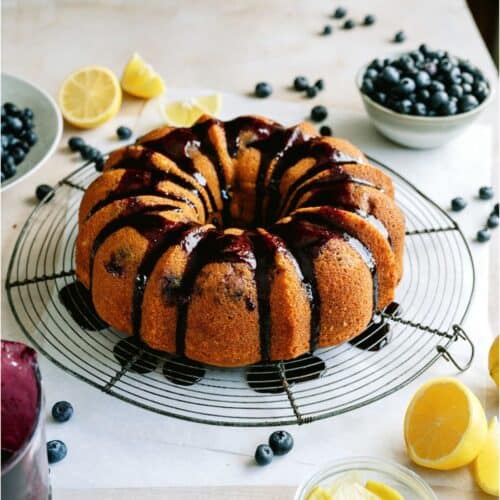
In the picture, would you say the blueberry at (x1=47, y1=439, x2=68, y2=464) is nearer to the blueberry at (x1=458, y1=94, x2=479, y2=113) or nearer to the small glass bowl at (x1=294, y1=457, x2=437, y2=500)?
the small glass bowl at (x1=294, y1=457, x2=437, y2=500)

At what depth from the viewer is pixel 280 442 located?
188 centimetres

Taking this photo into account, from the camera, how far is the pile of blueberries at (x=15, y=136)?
263 centimetres

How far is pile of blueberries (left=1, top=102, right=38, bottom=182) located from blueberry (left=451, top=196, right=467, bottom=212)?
131 cm

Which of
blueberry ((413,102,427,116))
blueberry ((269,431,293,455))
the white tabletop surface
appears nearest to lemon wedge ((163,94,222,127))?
the white tabletop surface

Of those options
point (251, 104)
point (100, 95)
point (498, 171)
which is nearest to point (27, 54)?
point (100, 95)

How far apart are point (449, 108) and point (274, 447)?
1311mm

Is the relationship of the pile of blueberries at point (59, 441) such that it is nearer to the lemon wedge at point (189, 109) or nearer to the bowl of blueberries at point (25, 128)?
the bowl of blueberries at point (25, 128)

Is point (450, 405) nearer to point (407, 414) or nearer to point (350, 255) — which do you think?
point (407, 414)

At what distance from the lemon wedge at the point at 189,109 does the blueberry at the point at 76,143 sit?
0.30 m

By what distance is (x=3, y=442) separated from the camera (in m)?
1.34

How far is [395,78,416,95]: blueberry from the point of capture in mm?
2725

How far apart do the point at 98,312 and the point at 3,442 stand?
2.61 ft

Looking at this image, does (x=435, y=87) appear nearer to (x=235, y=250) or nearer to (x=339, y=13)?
(x=339, y=13)

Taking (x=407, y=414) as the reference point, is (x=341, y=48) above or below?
above
